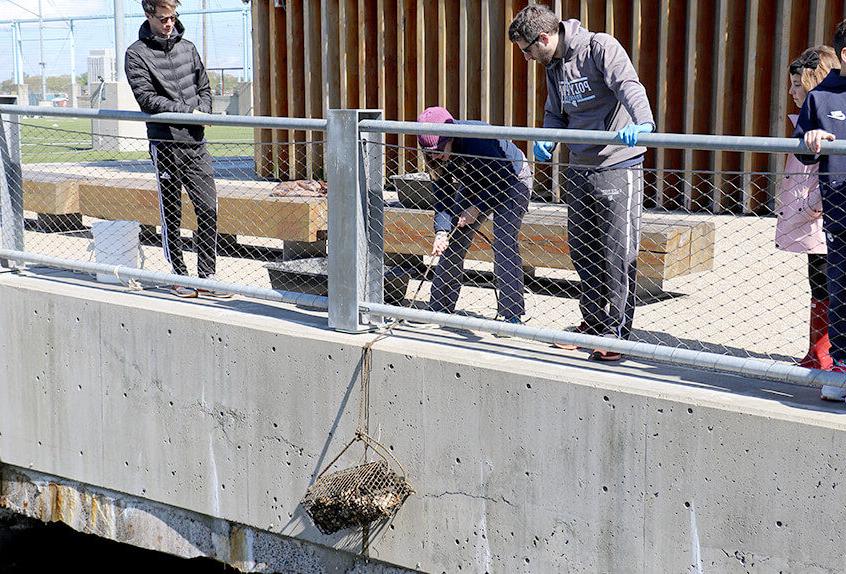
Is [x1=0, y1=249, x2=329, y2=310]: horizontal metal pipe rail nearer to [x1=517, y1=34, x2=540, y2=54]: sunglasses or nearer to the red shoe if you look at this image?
[x1=517, y1=34, x2=540, y2=54]: sunglasses

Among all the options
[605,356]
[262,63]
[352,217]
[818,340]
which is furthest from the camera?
[262,63]

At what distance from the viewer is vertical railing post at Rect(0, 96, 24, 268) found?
573 centimetres

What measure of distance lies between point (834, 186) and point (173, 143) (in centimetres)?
332

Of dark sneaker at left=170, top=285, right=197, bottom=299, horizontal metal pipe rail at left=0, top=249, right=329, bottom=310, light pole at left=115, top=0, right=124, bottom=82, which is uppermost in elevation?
light pole at left=115, top=0, right=124, bottom=82

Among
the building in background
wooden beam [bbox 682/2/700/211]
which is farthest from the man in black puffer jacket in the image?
the building in background

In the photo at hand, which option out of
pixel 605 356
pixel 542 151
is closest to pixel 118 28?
pixel 542 151

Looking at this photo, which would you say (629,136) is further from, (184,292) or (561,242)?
(184,292)

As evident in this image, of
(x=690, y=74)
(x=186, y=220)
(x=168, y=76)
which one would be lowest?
(x=186, y=220)

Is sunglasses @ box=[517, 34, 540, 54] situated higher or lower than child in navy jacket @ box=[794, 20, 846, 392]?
higher

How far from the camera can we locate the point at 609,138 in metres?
3.89

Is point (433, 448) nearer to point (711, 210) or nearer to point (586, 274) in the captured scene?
point (586, 274)

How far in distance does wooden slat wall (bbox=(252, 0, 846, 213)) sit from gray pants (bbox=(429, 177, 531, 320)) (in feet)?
7.69

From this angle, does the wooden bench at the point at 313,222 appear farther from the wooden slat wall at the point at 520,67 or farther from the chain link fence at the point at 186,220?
the wooden slat wall at the point at 520,67

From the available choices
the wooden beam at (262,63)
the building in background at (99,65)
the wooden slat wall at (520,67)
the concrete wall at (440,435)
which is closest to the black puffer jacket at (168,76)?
the concrete wall at (440,435)
